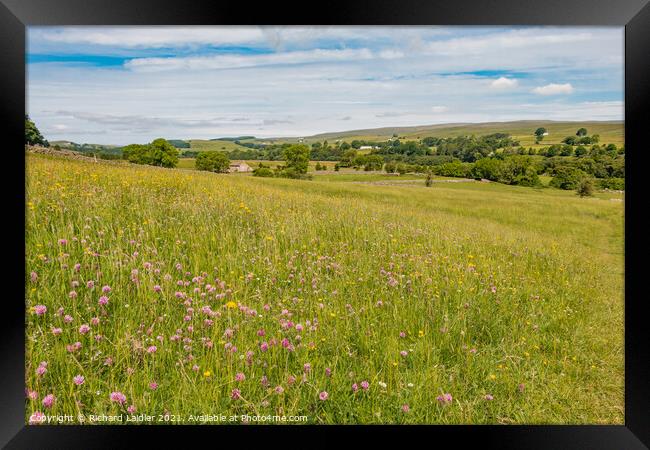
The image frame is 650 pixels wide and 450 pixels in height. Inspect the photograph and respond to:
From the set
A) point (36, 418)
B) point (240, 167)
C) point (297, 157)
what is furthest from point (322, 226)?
point (36, 418)

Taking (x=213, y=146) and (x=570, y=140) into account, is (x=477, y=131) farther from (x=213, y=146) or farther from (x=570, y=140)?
(x=213, y=146)

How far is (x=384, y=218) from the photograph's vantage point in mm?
5125

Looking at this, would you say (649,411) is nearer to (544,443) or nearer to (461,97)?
(544,443)

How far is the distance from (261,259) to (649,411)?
11.0 feet

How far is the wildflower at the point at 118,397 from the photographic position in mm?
2977

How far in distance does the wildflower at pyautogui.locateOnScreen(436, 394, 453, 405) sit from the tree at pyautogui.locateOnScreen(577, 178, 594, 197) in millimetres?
2592

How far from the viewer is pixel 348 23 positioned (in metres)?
3.30

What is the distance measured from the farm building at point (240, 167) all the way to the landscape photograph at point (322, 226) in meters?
0.03

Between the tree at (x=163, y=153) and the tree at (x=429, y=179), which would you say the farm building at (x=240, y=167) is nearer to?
the tree at (x=163, y=153)

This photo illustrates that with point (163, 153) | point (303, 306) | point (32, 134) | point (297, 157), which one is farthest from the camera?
point (297, 157)

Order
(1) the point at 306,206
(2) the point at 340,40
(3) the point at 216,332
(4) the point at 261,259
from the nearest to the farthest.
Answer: (3) the point at 216,332
(4) the point at 261,259
(2) the point at 340,40
(1) the point at 306,206

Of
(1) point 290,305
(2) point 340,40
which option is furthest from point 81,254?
(2) point 340,40

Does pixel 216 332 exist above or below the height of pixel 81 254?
below

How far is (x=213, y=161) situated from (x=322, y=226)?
1.37m
